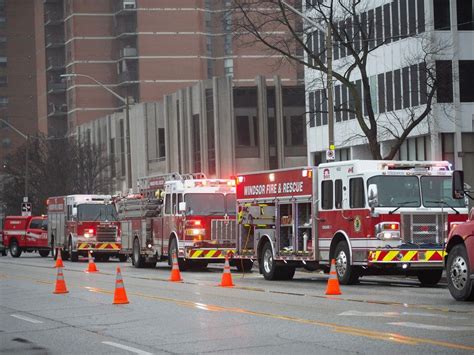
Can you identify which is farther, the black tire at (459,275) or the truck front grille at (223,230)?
the truck front grille at (223,230)

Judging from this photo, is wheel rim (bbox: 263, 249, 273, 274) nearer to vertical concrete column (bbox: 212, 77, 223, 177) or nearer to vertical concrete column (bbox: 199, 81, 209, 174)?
vertical concrete column (bbox: 212, 77, 223, 177)

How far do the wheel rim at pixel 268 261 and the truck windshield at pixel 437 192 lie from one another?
504cm

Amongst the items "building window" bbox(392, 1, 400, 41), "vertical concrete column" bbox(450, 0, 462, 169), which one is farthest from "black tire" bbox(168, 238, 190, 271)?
"building window" bbox(392, 1, 400, 41)

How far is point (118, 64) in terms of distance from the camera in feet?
378

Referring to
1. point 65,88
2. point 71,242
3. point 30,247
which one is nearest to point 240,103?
point 30,247

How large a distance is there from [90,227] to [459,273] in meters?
30.7

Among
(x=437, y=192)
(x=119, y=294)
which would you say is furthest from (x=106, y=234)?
(x=119, y=294)

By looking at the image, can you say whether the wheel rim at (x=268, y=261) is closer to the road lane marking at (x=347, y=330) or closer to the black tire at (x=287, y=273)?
the black tire at (x=287, y=273)

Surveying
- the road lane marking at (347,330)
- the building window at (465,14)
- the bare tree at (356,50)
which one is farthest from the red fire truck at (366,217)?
the building window at (465,14)

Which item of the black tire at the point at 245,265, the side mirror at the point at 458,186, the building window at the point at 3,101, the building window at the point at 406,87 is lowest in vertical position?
the black tire at the point at 245,265

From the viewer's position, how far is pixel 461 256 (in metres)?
18.1

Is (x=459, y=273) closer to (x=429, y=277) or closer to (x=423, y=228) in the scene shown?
(x=423, y=228)

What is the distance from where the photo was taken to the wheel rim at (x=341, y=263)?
2420 centimetres

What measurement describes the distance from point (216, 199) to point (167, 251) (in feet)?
9.04
